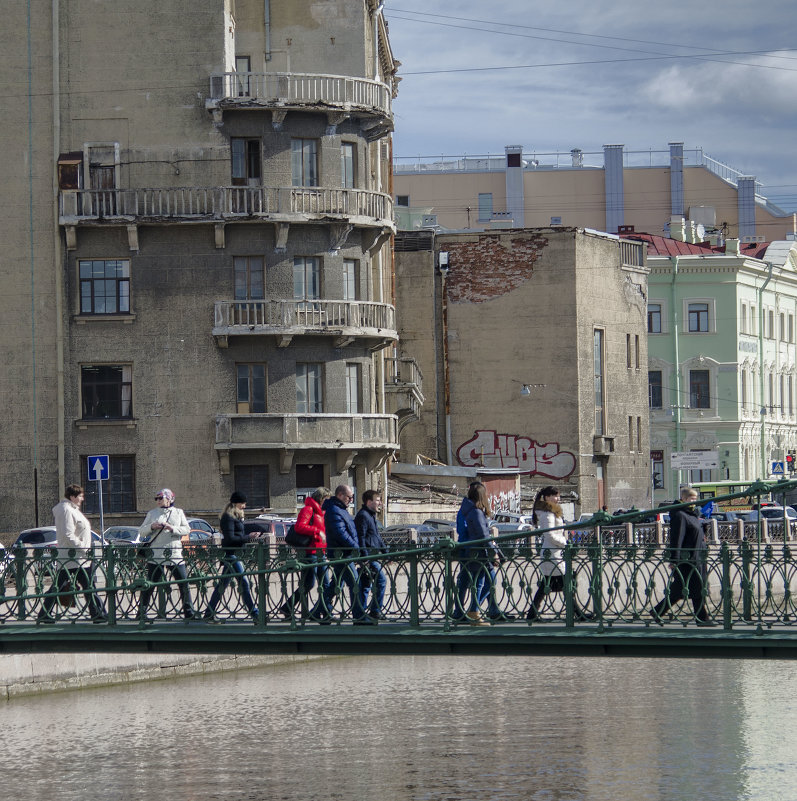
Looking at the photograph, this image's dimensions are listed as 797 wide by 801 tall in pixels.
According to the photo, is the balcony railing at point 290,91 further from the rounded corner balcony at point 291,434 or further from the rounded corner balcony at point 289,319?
the rounded corner balcony at point 291,434

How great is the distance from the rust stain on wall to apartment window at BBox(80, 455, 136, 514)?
61.1 ft

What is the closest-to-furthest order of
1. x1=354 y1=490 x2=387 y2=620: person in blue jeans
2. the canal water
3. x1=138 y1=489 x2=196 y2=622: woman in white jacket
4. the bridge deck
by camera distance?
the bridge deck < x1=354 y1=490 x2=387 y2=620: person in blue jeans < x1=138 y1=489 x2=196 y2=622: woman in white jacket < the canal water

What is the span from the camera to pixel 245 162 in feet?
136

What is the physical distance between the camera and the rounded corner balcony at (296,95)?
40688 mm

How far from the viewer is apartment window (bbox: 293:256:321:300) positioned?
1655 inches

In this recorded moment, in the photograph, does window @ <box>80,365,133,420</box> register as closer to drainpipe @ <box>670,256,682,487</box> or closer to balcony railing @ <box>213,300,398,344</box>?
balcony railing @ <box>213,300,398,344</box>

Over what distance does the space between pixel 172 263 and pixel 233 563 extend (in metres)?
23.9

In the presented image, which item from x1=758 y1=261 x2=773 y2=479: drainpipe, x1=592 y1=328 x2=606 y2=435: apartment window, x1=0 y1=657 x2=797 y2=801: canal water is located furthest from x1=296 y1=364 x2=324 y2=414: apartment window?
x1=758 y1=261 x2=773 y2=479: drainpipe

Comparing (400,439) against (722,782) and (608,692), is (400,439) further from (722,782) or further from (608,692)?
(722,782)

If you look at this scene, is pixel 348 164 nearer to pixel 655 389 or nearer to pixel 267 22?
pixel 267 22

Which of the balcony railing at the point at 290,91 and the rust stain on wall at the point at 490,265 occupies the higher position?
the balcony railing at the point at 290,91

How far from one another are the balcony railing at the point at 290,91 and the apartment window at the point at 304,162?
1220 mm

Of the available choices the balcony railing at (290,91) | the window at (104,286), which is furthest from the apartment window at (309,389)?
the balcony railing at (290,91)

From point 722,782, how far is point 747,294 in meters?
51.9
